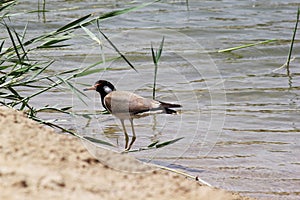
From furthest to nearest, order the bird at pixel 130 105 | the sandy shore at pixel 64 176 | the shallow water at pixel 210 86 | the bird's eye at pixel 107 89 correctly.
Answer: the shallow water at pixel 210 86 → the bird's eye at pixel 107 89 → the bird at pixel 130 105 → the sandy shore at pixel 64 176

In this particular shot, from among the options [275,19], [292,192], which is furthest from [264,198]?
[275,19]

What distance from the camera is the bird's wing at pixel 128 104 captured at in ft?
16.0

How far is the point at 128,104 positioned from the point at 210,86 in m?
2.77

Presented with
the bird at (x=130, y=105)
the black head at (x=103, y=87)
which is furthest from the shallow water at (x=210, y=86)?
the bird at (x=130, y=105)

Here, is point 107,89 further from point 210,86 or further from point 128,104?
Result: point 210,86

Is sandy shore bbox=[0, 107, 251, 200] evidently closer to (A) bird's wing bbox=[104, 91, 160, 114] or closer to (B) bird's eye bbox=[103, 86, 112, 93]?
(A) bird's wing bbox=[104, 91, 160, 114]

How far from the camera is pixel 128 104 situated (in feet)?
16.0

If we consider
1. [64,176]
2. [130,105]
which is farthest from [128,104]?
[64,176]

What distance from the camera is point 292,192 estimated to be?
16.2ft

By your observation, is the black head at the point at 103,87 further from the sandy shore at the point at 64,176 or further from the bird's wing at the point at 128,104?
the sandy shore at the point at 64,176

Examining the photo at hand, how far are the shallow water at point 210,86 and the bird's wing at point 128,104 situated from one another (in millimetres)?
427

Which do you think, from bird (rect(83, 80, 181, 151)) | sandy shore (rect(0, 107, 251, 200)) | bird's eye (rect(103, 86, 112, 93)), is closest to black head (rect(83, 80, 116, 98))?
A: bird's eye (rect(103, 86, 112, 93))

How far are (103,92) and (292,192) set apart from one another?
4.40 feet

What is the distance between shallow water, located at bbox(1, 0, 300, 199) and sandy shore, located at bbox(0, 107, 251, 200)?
2.26 metres
